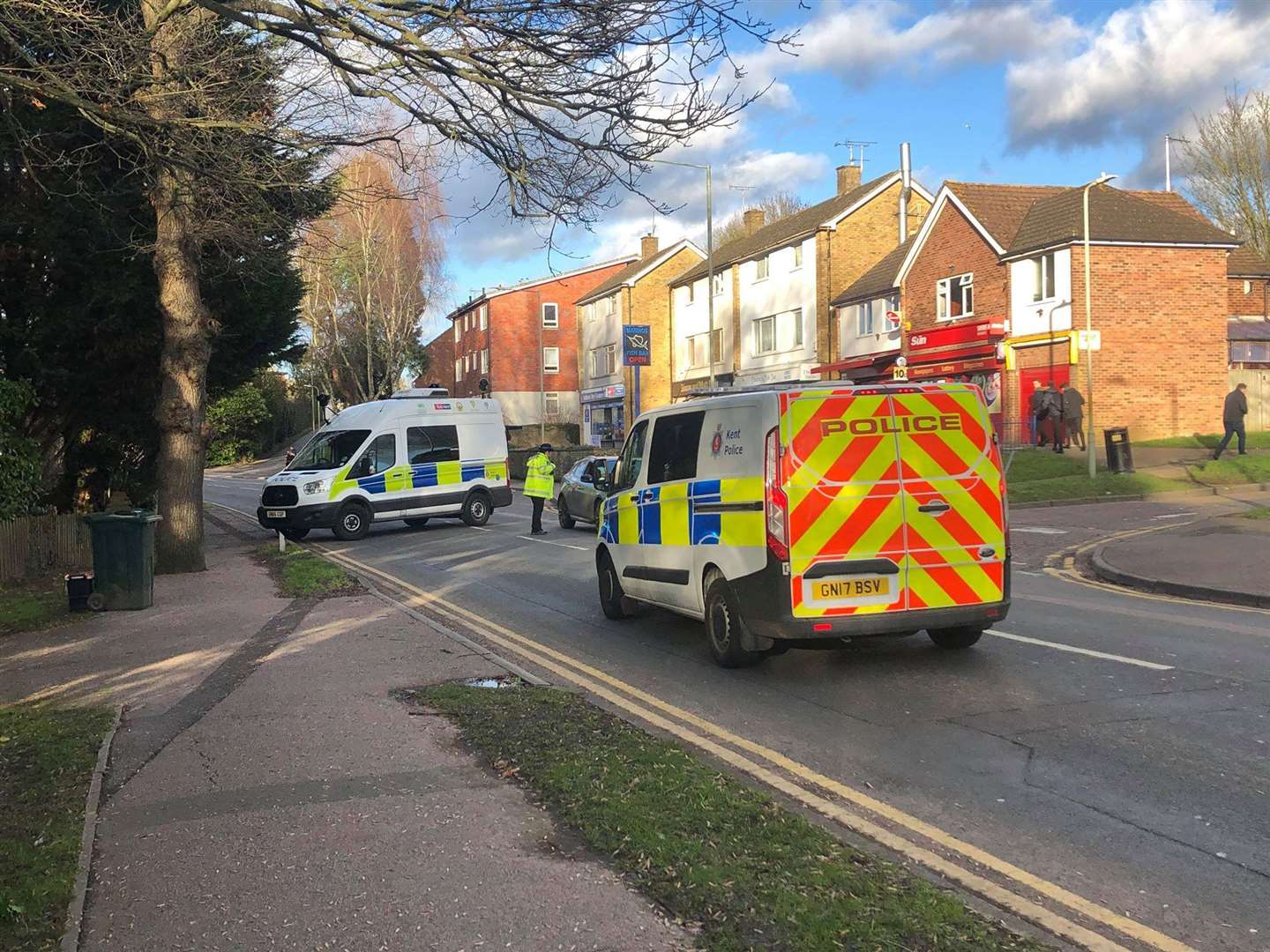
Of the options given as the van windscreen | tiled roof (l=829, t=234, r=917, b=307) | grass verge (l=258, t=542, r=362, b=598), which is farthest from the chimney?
grass verge (l=258, t=542, r=362, b=598)

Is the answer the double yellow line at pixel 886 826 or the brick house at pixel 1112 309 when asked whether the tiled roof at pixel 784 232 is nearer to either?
the brick house at pixel 1112 309

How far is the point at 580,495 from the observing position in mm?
20062

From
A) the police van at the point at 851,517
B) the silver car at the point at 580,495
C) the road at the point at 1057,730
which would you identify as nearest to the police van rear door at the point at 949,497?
the police van at the point at 851,517

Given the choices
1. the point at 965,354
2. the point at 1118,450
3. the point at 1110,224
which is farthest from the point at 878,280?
the point at 1118,450

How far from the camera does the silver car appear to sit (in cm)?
1969

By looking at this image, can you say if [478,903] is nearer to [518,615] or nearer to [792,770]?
[792,770]

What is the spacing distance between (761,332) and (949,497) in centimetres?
3734

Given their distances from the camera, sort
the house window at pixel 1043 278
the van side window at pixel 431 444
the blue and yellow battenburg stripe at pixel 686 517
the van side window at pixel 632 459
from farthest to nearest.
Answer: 1. the house window at pixel 1043 278
2. the van side window at pixel 431 444
3. the van side window at pixel 632 459
4. the blue and yellow battenburg stripe at pixel 686 517

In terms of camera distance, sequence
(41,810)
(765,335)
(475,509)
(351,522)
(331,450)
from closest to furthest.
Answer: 1. (41,810)
2. (351,522)
3. (331,450)
4. (475,509)
5. (765,335)

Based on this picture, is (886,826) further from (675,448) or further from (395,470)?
(395,470)

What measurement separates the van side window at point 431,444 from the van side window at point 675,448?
13282 mm

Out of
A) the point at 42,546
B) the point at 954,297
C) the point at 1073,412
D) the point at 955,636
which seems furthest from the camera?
the point at 954,297

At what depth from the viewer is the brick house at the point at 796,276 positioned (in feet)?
132

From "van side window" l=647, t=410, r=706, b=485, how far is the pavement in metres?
2.19
